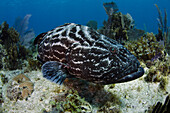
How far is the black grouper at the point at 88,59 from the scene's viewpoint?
2771mm

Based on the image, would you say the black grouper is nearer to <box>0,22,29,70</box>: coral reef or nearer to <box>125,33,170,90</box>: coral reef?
<box>125,33,170,90</box>: coral reef

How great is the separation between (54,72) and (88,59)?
0.94 m

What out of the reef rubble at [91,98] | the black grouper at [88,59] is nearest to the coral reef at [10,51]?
the reef rubble at [91,98]

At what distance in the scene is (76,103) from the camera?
11.5 feet

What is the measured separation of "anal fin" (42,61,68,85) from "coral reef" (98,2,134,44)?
262 inches

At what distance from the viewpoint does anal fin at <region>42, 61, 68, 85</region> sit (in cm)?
297

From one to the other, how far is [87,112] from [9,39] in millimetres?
7363

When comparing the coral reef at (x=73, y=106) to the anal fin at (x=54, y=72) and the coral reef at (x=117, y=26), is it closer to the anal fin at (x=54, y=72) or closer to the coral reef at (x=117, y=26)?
the anal fin at (x=54, y=72)

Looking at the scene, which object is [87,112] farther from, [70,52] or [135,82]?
[135,82]

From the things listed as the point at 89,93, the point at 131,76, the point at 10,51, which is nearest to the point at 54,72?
the point at 89,93

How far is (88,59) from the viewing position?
9.50 feet

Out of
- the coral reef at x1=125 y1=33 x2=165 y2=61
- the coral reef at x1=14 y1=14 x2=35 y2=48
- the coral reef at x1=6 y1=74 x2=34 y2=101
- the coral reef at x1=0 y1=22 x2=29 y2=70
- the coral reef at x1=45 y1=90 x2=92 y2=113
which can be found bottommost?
the coral reef at x1=45 y1=90 x2=92 y2=113

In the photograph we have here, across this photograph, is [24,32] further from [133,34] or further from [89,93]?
[133,34]

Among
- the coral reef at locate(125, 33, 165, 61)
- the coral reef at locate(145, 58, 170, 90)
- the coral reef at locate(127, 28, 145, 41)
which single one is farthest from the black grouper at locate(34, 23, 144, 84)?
the coral reef at locate(127, 28, 145, 41)
